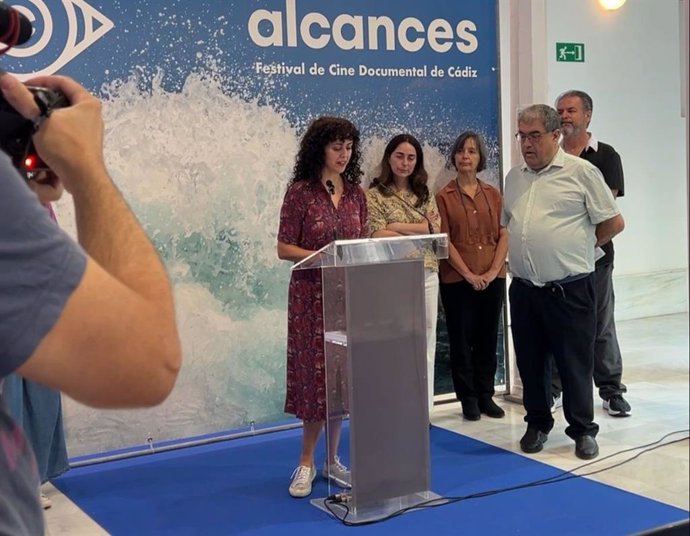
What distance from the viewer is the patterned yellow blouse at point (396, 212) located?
4.23m

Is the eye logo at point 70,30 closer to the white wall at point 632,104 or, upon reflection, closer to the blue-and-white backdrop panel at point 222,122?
the blue-and-white backdrop panel at point 222,122

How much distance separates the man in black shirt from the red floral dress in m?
1.58

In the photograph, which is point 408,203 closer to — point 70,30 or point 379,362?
point 379,362

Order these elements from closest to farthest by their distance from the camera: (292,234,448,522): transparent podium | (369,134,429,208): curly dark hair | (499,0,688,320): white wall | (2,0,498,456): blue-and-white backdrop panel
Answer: (292,234,448,522): transparent podium < (2,0,498,456): blue-and-white backdrop panel < (369,134,429,208): curly dark hair < (499,0,688,320): white wall

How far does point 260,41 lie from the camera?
4168mm

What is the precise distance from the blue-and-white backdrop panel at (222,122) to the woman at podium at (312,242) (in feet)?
2.32

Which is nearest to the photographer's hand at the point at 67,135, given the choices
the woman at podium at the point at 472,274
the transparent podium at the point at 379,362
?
the transparent podium at the point at 379,362

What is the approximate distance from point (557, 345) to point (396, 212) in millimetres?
1021

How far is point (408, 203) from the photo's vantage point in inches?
170

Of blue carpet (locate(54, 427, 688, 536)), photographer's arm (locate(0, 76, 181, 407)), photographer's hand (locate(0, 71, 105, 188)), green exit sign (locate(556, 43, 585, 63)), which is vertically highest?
green exit sign (locate(556, 43, 585, 63))

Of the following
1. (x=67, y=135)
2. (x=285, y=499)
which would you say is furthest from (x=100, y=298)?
(x=285, y=499)

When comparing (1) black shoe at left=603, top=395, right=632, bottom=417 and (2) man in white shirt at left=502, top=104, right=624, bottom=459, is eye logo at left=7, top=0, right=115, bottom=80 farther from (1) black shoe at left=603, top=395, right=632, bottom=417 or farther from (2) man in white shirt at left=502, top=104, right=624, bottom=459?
(1) black shoe at left=603, top=395, right=632, bottom=417

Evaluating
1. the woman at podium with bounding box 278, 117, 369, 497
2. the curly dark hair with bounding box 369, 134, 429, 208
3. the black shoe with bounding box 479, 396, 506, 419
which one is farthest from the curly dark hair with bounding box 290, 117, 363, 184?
the black shoe with bounding box 479, 396, 506, 419

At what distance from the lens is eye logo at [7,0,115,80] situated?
369 cm
